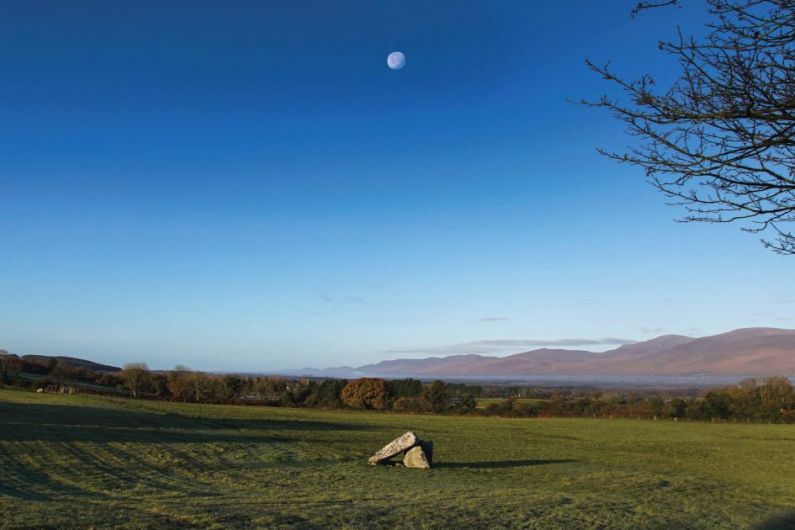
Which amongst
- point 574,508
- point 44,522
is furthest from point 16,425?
point 574,508

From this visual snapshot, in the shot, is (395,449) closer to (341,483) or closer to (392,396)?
(341,483)

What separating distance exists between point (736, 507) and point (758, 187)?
14208mm

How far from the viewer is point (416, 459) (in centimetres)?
2216

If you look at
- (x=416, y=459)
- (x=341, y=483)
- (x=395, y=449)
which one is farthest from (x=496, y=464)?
(x=341, y=483)

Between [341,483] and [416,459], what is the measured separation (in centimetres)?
570

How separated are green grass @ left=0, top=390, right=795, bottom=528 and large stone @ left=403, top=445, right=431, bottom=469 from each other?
0.73m

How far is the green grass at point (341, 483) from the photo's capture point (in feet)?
36.2

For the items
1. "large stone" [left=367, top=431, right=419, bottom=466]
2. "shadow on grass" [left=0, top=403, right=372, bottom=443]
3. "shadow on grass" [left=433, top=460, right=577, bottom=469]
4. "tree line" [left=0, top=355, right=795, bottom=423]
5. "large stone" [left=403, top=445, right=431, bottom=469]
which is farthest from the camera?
"tree line" [left=0, top=355, right=795, bottom=423]

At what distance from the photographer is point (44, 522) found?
29.3ft

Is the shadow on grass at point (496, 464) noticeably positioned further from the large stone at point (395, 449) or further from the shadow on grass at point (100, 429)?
the shadow on grass at point (100, 429)

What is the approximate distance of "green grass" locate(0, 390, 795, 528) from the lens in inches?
434

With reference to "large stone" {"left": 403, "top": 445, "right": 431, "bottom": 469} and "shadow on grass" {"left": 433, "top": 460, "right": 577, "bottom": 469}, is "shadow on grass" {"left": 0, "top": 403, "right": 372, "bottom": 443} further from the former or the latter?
"shadow on grass" {"left": 433, "top": 460, "right": 577, "bottom": 469}

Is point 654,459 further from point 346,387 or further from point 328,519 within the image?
point 346,387

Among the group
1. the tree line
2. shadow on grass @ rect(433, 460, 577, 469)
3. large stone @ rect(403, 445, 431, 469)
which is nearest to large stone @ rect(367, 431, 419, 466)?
large stone @ rect(403, 445, 431, 469)
